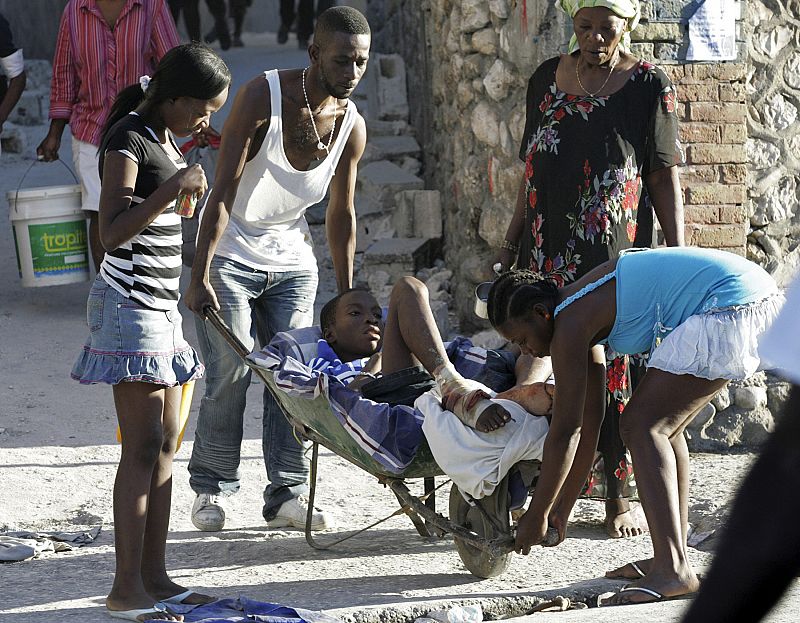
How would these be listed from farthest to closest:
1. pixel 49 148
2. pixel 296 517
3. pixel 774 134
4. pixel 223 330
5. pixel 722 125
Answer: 1. pixel 49 148
2. pixel 774 134
3. pixel 722 125
4. pixel 296 517
5. pixel 223 330

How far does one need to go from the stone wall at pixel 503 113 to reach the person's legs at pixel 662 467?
1.81 m

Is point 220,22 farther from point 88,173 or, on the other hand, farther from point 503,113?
point 503,113

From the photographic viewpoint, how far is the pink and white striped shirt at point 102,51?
692 cm

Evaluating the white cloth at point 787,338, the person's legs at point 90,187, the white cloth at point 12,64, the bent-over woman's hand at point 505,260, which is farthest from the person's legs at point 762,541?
the white cloth at point 12,64

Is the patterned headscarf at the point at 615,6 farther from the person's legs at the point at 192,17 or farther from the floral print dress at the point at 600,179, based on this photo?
the person's legs at the point at 192,17

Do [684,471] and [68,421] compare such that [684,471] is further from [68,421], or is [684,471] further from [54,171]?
[54,171]

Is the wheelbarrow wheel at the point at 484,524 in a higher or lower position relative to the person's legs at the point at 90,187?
lower

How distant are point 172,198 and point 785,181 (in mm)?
3402

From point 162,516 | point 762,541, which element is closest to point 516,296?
point 162,516

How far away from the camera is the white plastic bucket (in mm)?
6797

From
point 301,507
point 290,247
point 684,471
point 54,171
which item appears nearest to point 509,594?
point 684,471

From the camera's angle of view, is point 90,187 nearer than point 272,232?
No

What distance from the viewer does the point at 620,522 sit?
15.0 feet

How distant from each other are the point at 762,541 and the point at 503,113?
17.0 ft
